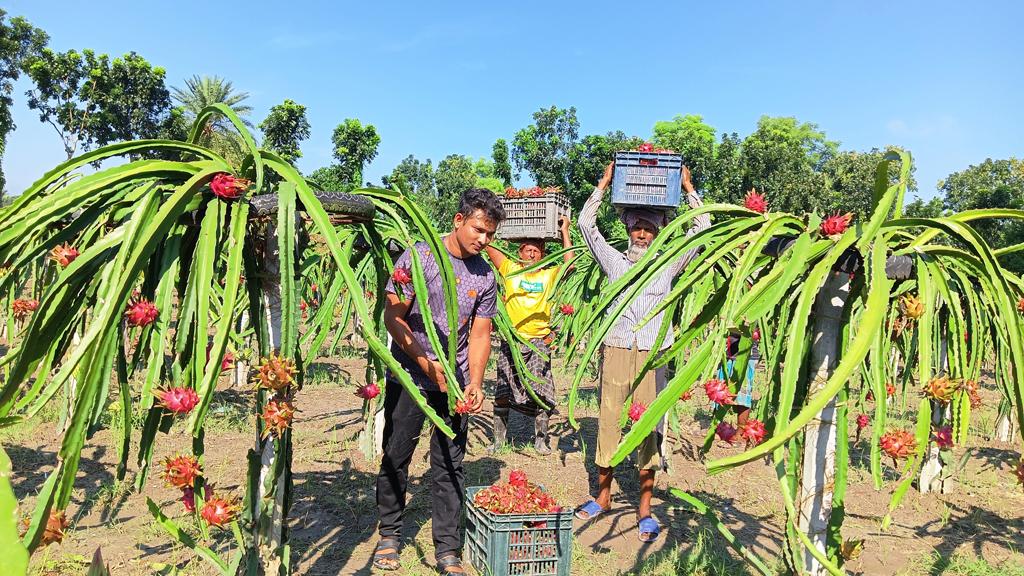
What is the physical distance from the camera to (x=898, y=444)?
5.12ft

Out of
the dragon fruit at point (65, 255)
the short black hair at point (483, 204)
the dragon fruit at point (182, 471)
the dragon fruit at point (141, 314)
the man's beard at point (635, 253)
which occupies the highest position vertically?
the short black hair at point (483, 204)

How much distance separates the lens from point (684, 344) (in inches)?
67.2

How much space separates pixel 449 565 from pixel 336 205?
1.96 m

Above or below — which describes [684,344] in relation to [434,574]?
above

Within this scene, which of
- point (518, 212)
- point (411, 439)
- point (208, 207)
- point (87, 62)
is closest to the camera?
point (208, 207)

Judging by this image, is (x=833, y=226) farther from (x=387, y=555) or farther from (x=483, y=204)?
(x=387, y=555)

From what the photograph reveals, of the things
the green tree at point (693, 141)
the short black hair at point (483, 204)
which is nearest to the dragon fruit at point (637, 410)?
the short black hair at point (483, 204)

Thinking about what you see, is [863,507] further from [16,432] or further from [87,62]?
[87,62]

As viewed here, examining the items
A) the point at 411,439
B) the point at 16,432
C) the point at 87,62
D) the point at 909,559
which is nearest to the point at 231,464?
the point at 16,432

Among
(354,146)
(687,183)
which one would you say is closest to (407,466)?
(687,183)

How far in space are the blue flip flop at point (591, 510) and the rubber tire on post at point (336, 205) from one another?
253 cm

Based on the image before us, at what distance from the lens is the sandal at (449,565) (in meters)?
3.05

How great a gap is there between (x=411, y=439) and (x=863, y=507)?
3.37 metres

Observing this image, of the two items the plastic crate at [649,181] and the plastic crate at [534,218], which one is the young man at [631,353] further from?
the plastic crate at [534,218]
